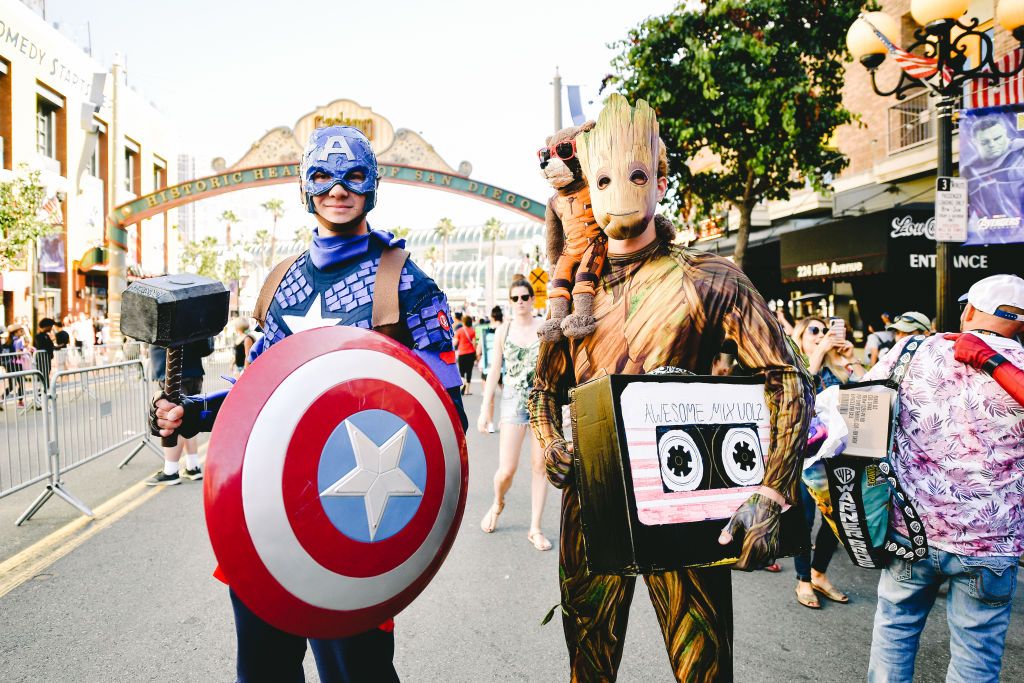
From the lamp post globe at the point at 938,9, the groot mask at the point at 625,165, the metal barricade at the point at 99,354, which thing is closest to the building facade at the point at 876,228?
the lamp post globe at the point at 938,9

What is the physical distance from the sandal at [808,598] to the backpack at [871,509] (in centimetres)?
145

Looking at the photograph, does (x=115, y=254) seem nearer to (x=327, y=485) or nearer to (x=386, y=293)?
(x=386, y=293)

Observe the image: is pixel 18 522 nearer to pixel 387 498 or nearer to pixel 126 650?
pixel 126 650

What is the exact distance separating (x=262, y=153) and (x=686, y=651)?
20.9m

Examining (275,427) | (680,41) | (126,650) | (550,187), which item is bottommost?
(126,650)

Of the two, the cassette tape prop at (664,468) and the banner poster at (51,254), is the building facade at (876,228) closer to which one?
the cassette tape prop at (664,468)

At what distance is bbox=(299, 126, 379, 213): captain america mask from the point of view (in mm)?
2004

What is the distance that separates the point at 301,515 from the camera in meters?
1.41

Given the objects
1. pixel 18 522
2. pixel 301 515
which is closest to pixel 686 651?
pixel 301 515

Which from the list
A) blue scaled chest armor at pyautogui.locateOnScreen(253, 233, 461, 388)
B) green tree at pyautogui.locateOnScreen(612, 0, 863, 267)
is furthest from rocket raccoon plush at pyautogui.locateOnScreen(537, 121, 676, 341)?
green tree at pyautogui.locateOnScreen(612, 0, 863, 267)

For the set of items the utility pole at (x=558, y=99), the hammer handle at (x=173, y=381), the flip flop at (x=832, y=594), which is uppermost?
the utility pole at (x=558, y=99)

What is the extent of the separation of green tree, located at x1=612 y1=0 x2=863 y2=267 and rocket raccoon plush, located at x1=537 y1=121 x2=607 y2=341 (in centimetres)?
902

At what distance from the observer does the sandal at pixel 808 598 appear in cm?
376

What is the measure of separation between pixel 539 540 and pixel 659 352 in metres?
3.16
